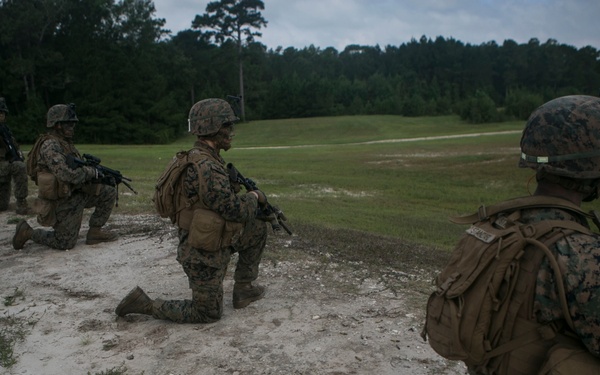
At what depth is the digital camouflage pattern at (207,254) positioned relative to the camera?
5004 mm

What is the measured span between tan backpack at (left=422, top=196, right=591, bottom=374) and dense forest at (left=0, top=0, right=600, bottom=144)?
5429cm

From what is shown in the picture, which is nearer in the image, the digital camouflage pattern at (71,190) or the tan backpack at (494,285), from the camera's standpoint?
the tan backpack at (494,285)

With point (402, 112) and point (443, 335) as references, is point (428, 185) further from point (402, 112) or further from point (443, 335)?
point (402, 112)

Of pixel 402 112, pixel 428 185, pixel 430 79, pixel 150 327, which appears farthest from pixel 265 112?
pixel 150 327

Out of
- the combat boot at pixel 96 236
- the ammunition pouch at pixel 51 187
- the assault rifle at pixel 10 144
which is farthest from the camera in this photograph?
the assault rifle at pixel 10 144

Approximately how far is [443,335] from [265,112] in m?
79.3

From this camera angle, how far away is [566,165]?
2602 mm

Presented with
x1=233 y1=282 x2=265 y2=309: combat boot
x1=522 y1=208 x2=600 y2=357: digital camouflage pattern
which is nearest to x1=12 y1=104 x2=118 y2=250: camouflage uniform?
x1=233 y1=282 x2=265 y2=309: combat boot

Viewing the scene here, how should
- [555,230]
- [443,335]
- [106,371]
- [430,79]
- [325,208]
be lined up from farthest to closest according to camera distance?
[430,79] → [325,208] → [106,371] → [443,335] → [555,230]

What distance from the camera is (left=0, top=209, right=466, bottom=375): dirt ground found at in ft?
15.0

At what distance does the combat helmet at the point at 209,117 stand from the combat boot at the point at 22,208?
23.1 ft

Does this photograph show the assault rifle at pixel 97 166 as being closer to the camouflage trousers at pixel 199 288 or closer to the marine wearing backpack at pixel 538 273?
the camouflage trousers at pixel 199 288

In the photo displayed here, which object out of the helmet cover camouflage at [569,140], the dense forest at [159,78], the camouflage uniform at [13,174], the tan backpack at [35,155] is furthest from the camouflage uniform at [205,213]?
the dense forest at [159,78]

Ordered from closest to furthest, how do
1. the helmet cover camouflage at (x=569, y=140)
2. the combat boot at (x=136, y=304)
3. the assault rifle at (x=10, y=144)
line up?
1. the helmet cover camouflage at (x=569, y=140)
2. the combat boot at (x=136, y=304)
3. the assault rifle at (x=10, y=144)
